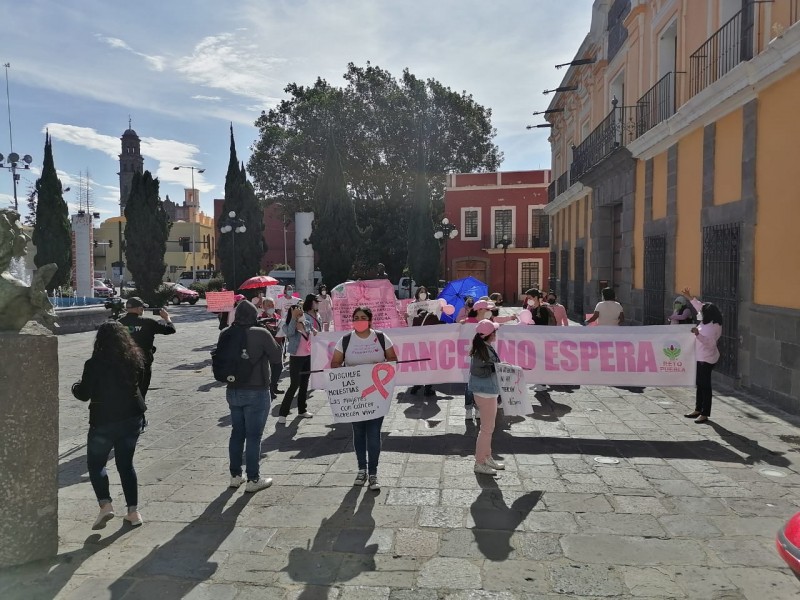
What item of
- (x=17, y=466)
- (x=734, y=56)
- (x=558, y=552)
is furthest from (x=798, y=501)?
(x=734, y=56)

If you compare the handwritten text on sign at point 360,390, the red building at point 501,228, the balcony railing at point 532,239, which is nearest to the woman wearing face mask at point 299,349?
the handwritten text on sign at point 360,390

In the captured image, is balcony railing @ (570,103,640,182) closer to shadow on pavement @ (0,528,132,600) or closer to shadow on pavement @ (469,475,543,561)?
shadow on pavement @ (469,475,543,561)

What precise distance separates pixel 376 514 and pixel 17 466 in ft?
8.32

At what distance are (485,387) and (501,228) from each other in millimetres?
34053

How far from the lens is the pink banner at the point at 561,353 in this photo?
775 centimetres

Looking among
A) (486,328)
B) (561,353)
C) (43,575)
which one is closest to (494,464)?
(486,328)

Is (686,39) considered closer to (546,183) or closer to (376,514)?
(376,514)

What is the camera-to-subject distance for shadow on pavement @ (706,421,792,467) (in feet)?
19.7

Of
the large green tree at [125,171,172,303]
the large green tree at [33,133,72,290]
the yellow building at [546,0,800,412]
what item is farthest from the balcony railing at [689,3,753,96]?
the large green tree at [33,133,72,290]

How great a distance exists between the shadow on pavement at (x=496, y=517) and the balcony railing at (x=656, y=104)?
11.0 metres

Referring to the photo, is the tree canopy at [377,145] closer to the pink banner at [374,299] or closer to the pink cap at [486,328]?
the pink banner at [374,299]

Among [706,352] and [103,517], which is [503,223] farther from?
[103,517]

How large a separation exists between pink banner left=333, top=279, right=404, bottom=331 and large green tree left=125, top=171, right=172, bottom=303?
2437cm

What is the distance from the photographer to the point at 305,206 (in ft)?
135
